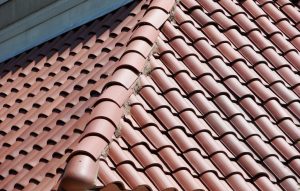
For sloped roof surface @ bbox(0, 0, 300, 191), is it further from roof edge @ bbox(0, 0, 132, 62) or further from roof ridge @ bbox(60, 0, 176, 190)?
roof edge @ bbox(0, 0, 132, 62)

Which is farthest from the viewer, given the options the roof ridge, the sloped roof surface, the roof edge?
the roof edge

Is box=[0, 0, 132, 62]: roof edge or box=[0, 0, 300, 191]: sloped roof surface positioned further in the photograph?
box=[0, 0, 132, 62]: roof edge

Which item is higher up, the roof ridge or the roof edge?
the roof edge

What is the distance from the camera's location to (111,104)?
22.5 ft

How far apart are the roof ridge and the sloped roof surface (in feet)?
0.04

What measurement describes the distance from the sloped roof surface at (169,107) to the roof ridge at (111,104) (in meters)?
0.01

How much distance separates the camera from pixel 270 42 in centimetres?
853

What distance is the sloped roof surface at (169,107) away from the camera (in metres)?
6.65

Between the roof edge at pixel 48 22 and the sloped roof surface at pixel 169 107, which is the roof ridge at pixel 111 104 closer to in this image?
the sloped roof surface at pixel 169 107

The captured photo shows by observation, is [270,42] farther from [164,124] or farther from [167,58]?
[164,124]

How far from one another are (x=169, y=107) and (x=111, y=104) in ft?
1.85

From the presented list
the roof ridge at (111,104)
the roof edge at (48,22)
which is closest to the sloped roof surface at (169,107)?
the roof ridge at (111,104)

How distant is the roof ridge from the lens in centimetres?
610

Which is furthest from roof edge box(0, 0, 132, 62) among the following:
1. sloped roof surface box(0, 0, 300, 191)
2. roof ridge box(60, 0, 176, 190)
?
roof ridge box(60, 0, 176, 190)
